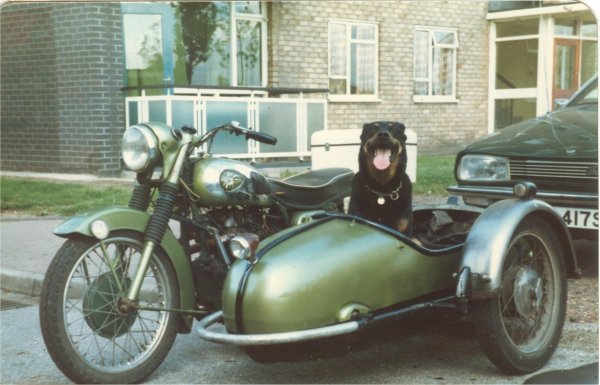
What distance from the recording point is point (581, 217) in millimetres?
5297

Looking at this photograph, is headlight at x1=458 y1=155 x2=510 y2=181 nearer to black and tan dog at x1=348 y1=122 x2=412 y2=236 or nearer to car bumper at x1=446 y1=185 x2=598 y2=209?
car bumper at x1=446 y1=185 x2=598 y2=209

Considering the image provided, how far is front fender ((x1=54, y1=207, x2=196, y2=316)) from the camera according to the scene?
3350mm

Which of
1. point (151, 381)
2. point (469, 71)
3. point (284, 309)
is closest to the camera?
point (284, 309)

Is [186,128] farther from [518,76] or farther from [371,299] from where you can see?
[518,76]

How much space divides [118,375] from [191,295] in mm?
496

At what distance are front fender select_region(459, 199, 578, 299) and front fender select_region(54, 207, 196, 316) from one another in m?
1.28

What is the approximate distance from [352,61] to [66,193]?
28.2 ft

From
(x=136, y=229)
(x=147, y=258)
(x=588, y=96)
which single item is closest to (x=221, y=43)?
(x=588, y=96)

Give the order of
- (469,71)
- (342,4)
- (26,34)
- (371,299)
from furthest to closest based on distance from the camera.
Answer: (469,71), (342,4), (26,34), (371,299)

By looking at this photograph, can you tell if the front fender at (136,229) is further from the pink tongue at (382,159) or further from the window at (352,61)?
the window at (352,61)

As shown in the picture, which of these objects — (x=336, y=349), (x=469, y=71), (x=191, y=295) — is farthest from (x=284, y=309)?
(x=469, y=71)

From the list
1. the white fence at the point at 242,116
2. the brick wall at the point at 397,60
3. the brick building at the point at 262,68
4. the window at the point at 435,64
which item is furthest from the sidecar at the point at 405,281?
the window at the point at 435,64

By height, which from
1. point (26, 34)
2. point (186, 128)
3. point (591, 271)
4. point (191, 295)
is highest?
point (26, 34)

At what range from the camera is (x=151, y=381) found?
3.57 m
